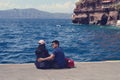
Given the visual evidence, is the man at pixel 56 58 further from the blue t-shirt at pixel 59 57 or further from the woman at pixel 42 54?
the woman at pixel 42 54

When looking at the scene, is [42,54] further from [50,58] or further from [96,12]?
[96,12]

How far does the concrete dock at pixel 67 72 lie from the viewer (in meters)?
13.5

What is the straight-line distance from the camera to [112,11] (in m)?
137

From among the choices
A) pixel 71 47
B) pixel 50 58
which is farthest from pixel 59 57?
pixel 71 47

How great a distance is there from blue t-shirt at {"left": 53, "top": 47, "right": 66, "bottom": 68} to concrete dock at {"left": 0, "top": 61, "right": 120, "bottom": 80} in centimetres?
42

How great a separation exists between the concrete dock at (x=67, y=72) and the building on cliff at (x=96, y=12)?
119 meters

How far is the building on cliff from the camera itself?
137100mm

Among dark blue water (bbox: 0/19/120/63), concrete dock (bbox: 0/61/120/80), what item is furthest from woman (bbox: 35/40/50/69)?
dark blue water (bbox: 0/19/120/63)

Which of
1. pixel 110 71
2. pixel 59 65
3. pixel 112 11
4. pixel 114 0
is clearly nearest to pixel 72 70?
pixel 59 65

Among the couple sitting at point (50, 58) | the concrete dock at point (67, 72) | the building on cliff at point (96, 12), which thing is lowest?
the building on cliff at point (96, 12)

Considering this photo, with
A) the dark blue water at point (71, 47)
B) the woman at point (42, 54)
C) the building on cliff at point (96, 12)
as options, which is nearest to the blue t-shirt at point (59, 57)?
the woman at point (42, 54)

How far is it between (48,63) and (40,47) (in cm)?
77

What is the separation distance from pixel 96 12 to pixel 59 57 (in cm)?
13493

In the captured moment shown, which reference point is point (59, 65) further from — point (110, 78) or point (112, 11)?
point (112, 11)
